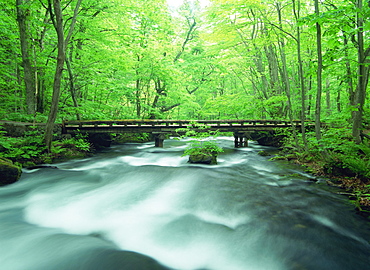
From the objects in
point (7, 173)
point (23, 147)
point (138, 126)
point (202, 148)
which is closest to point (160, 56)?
point (138, 126)

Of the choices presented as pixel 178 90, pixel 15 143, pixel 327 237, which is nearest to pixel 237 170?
pixel 327 237

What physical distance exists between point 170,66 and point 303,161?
1112cm

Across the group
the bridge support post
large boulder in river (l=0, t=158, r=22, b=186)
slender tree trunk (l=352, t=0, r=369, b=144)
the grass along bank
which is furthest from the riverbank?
large boulder in river (l=0, t=158, r=22, b=186)

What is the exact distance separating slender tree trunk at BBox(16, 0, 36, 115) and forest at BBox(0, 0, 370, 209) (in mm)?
43

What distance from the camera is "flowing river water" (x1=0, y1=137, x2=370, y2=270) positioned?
3.14 m

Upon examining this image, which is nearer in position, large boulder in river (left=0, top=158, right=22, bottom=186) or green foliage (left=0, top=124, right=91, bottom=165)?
large boulder in river (left=0, top=158, right=22, bottom=186)

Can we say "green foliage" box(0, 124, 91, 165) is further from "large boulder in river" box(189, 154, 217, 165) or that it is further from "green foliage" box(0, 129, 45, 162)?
"large boulder in river" box(189, 154, 217, 165)

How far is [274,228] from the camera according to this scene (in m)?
4.02

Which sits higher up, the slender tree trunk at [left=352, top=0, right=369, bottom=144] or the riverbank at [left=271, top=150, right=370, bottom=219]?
the slender tree trunk at [left=352, top=0, right=369, bottom=144]

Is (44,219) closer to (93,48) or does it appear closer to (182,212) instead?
(182,212)

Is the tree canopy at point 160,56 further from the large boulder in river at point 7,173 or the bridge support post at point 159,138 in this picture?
the bridge support post at point 159,138

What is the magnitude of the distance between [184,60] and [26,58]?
14439 millimetres

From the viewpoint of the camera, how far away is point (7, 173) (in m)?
6.06

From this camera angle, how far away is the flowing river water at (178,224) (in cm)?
314
